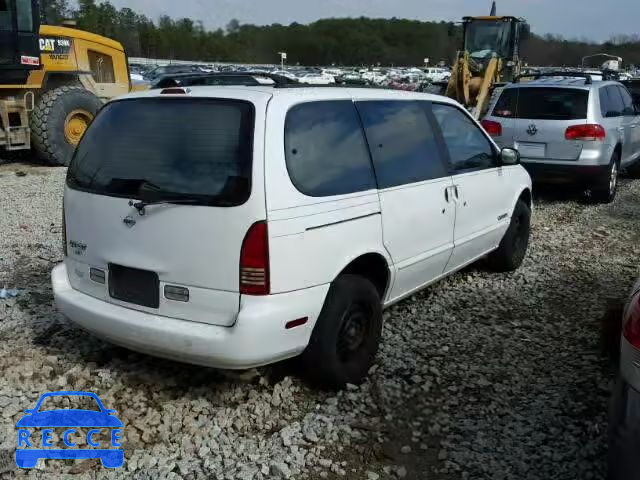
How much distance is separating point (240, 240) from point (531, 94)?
7434 millimetres

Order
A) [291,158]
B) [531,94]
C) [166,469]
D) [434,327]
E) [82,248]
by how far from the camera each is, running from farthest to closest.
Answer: [531,94], [434,327], [82,248], [291,158], [166,469]

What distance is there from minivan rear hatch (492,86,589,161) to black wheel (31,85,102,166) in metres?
7.10

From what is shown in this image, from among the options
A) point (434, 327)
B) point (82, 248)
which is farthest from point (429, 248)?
point (82, 248)

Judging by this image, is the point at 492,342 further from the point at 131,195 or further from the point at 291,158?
the point at 131,195

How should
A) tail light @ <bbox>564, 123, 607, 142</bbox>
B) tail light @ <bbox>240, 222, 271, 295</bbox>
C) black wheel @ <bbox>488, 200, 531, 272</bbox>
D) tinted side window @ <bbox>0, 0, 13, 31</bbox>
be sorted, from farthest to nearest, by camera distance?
1. tinted side window @ <bbox>0, 0, 13, 31</bbox>
2. tail light @ <bbox>564, 123, 607, 142</bbox>
3. black wheel @ <bbox>488, 200, 531, 272</bbox>
4. tail light @ <bbox>240, 222, 271, 295</bbox>

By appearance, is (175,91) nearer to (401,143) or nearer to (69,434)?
(401,143)

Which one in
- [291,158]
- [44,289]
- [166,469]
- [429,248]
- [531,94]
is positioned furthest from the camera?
[531,94]

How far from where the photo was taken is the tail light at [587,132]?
8.98 m

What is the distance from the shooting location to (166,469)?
3203mm

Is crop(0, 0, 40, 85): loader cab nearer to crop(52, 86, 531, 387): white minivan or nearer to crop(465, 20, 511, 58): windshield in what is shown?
crop(52, 86, 531, 387): white minivan

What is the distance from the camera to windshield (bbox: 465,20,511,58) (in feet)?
59.3

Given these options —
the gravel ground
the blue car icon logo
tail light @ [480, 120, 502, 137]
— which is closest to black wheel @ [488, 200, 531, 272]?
the gravel ground

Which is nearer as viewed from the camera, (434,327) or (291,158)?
(291,158)

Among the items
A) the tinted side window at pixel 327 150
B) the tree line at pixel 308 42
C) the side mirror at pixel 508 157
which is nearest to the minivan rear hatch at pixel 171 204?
the tinted side window at pixel 327 150
